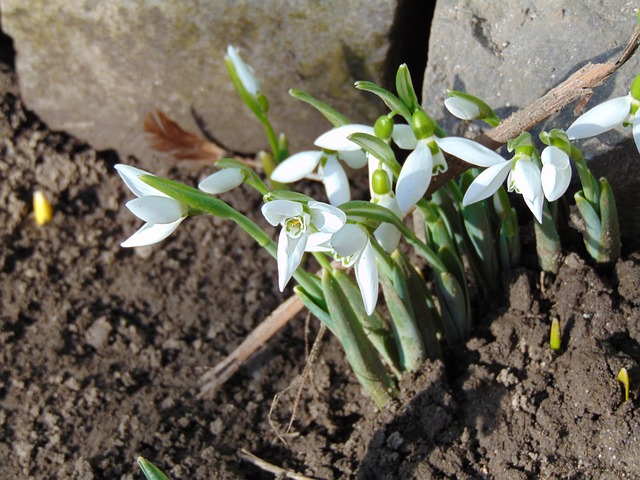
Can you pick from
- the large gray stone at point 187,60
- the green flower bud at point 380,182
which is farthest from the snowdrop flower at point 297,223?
the large gray stone at point 187,60

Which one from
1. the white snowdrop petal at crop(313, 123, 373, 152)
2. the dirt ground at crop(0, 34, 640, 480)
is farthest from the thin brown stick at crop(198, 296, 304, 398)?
the white snowdrop petal at crop(313, 123, 373, 152)

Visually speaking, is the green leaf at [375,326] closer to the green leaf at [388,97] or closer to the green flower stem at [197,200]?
the green flower stem at [197,200]

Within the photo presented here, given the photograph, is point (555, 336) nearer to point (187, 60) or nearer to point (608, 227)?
point (608, 227)

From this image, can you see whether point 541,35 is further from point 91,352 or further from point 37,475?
point 37,475

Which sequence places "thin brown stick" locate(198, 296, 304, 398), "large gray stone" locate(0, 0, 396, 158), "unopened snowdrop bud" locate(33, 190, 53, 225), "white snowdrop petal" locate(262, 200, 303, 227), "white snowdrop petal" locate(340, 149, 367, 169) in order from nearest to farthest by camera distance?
"white snowdrop petal" locate(262, 200, 303, 227) → "white snowdrop petal" locate(340, 149, 367, 169) → "thin brown stick" locate(198, 296, 304, 398) → "large gray stone" locate(0, 0, 396, 158) → "unopened snowdrop bud" locate(33, 190, 53, 225)

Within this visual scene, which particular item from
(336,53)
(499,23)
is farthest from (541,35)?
(336,53)

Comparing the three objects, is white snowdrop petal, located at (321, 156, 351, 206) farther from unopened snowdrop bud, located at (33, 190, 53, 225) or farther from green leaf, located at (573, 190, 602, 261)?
unopened snowdrop bud, located at (33, 190, 53, 225)
